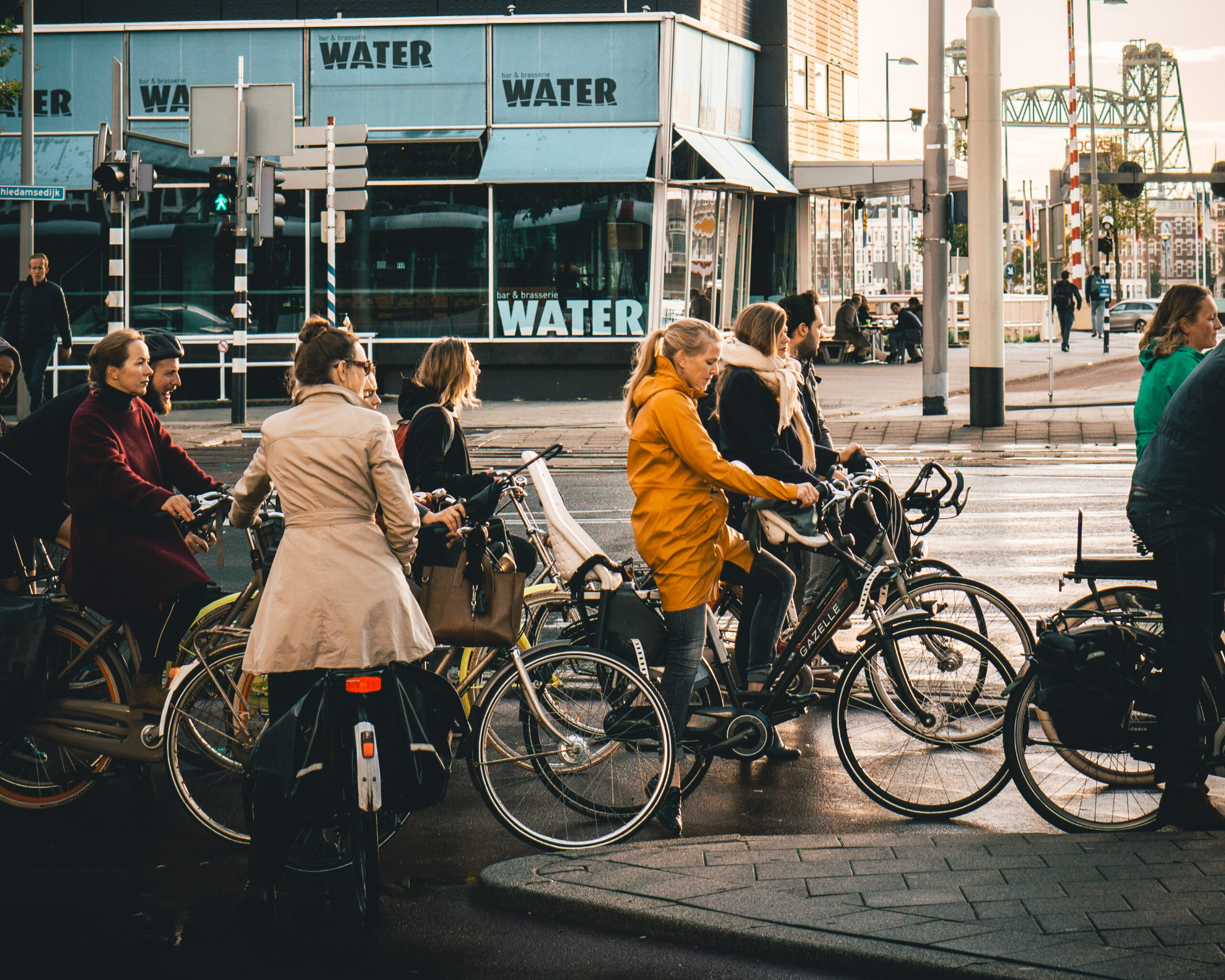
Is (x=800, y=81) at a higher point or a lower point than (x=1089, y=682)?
higher

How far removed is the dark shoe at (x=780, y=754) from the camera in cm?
588

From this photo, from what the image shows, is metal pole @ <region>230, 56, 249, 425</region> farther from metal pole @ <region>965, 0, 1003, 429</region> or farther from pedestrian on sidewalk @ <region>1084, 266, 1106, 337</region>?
pedestrian on sidewalk @ <region>1084, 266, 1106, 337</region>

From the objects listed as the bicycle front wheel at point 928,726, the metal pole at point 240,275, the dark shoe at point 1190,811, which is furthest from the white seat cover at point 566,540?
the metal pole at point 240,275

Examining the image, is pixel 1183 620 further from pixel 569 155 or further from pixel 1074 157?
pixel 1074 157

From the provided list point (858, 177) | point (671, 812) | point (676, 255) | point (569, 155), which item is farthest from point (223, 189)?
point (858, 177)

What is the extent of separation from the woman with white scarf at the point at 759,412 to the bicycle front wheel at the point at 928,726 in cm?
60

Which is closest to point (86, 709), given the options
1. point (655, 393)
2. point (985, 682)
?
point (655, 393)

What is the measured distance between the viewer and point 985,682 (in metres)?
5.24

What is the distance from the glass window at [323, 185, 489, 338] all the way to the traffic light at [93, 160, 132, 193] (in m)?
6.37

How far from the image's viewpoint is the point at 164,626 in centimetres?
545

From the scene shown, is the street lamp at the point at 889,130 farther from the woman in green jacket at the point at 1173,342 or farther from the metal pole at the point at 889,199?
the woman in green jacket at the point at 1173,342

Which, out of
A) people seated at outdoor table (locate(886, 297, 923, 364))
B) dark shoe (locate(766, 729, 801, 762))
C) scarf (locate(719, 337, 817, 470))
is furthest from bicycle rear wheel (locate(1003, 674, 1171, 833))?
people seated at outdoor table (locate(886, 297, 923, 364))

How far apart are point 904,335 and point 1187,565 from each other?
29.5 meters

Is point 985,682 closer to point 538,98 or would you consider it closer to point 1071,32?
point 538,98
